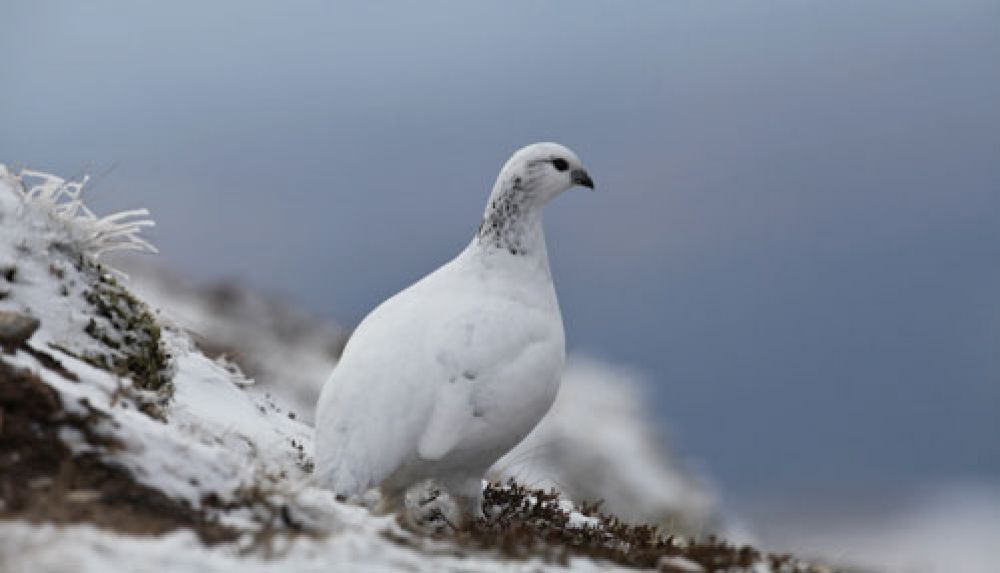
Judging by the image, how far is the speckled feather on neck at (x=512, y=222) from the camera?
25.1ft

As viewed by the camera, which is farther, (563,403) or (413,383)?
(563,403)

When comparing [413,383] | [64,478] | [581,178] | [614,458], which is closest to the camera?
[64,478]

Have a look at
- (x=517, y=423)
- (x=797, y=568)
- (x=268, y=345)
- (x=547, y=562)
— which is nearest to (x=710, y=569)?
(x=797, y=568)

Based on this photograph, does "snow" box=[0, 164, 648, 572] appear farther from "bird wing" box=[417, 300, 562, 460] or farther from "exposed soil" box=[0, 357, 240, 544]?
"bird wing" box=[417, 300, 562, 460]

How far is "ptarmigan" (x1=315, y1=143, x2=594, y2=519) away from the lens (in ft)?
21.0

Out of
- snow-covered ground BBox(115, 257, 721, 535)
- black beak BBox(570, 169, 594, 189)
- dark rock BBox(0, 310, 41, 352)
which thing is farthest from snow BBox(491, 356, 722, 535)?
dark rock BBox(0, 310, 41, 352)

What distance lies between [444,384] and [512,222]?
1569mm

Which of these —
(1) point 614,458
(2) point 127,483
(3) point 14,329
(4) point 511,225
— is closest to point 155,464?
(2) point 127,483

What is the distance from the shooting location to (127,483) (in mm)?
4707

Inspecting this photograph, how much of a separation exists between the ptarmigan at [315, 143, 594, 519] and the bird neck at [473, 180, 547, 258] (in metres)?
0.10

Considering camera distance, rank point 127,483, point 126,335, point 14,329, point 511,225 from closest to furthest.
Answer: point 127,483 → point 14,329 → point 126,335 → point 511,225

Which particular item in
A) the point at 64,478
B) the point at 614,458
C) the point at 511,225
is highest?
the point at 614,458

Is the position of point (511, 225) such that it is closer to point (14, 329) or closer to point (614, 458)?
point (14, 329)

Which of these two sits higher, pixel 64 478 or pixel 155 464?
pixel 155 464
